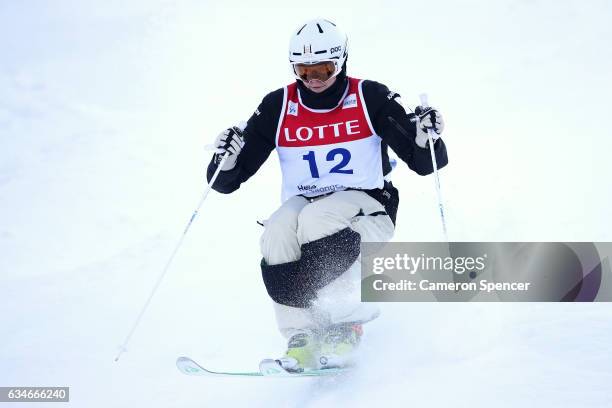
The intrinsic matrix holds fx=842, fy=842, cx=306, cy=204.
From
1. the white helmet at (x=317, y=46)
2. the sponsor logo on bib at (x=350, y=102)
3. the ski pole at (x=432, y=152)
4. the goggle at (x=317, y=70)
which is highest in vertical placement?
the white helmet at (x=317, y=46)

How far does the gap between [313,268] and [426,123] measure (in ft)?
4.25

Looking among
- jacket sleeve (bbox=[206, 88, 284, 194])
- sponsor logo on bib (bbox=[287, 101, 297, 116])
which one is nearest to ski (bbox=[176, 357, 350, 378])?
jacket sleeve (bbox=[206, 88, 284, 194])

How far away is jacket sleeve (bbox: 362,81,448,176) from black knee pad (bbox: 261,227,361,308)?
2.34 ft

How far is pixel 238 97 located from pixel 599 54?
6.81 meters

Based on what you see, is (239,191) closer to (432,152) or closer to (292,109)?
(292,109)

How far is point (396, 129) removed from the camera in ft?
20.2

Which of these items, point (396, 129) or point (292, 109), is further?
point (292, 109)

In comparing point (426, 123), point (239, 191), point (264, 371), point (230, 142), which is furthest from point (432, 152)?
point (239, 191)

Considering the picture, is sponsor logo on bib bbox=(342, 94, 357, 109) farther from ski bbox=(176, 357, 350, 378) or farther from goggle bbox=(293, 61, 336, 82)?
ski bbox=(176, 357, 350, 378)

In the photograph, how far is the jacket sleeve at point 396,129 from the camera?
20.1ft

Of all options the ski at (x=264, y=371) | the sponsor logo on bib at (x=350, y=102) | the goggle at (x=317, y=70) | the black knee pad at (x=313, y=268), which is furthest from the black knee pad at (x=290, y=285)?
the goggle at (x=317, y=70)

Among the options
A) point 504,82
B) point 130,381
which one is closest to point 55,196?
point 130,381

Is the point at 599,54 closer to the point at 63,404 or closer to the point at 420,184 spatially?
the point at 420,184

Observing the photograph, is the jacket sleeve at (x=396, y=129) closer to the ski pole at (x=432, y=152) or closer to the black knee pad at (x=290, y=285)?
the ski pole at (x=432, y=152)
